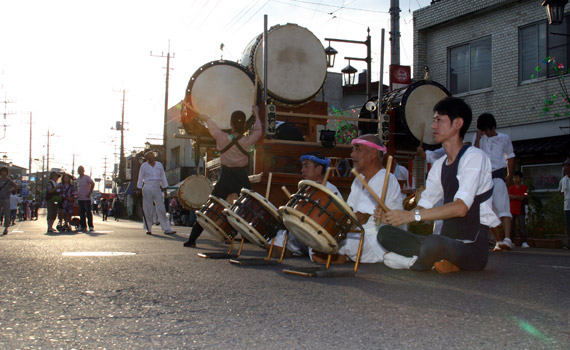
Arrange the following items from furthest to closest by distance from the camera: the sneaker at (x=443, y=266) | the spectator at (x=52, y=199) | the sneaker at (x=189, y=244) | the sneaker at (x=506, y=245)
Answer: the spectator at (x=52, y=199), the sneaker at (x=506, y=245), the sneaker at (x=189, y=244), the sneaker at (x=443, y=266)

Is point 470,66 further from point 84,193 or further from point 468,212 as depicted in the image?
point 468,212

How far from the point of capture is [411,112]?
9523mm

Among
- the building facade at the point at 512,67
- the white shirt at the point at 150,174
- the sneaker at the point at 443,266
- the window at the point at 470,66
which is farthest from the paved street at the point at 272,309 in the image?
the window at the point at 470,66

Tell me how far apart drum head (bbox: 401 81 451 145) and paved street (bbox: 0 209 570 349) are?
178 inches

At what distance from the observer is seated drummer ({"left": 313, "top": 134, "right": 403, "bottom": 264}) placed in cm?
554

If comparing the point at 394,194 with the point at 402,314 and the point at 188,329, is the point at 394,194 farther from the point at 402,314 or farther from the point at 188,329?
the point at 188,329

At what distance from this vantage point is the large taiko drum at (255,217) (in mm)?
5453

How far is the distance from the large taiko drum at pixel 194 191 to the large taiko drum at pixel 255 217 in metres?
7.65

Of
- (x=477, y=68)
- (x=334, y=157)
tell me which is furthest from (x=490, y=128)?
(x=477, y=68)

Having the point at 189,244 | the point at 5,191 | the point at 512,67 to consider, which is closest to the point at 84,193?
the point at 5,191

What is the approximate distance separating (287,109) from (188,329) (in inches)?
299

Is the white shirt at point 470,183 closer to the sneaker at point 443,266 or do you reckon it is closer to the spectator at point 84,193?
the sneaker at point 443,266

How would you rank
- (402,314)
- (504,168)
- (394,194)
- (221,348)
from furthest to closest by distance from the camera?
(504,168), (394,194), (402,314), (221,348)

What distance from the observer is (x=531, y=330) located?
2729 millimetres
